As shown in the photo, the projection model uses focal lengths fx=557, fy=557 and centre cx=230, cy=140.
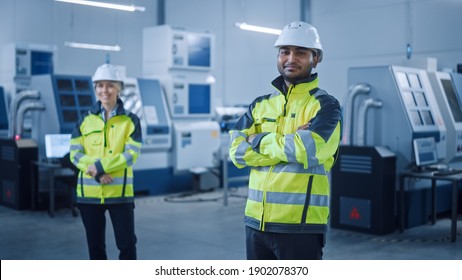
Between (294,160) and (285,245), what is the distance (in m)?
0.30

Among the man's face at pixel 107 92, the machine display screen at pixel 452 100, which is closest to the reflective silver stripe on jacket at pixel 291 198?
the man's face at pixel 107 92

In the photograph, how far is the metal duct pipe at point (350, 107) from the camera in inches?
197

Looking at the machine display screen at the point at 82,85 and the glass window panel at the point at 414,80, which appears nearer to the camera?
the glass window panel at the point at 414,80

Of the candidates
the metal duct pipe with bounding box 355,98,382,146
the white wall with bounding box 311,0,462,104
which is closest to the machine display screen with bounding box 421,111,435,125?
the metal duct pipe with bounding box 355,98,382,146

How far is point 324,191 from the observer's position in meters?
2.01

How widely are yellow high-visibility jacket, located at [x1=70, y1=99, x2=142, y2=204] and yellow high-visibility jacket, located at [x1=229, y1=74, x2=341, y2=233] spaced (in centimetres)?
107

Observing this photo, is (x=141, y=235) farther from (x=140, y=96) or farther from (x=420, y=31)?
(x=420, y=31)

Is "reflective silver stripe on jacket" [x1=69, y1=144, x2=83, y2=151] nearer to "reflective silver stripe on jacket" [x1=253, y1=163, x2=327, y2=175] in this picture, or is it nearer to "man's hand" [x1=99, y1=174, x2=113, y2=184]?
"man's hand" [x1=99, y1=174, x2=113, y2=184]

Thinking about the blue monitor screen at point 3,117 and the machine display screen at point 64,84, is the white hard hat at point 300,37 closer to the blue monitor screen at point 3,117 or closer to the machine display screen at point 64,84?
the machine display screen at point 64,84

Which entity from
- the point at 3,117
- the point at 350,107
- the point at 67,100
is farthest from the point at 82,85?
the point at 350,107

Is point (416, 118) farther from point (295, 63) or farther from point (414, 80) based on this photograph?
point (295, 63)

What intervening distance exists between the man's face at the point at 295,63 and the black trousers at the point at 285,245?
22.0 inches
